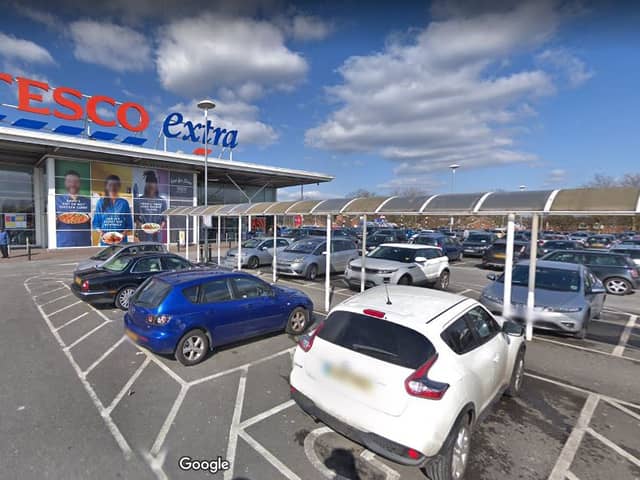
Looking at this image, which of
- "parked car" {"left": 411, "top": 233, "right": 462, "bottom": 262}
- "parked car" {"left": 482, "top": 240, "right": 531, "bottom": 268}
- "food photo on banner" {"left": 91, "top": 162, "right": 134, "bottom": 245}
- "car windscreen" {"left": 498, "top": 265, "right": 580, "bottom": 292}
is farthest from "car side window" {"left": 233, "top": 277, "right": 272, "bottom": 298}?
"food photo on banner" {"left": 91, "top": 162, "right": 134, "bottom": 245}

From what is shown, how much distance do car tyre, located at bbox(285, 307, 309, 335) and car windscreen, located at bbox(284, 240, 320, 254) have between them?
6.29 m

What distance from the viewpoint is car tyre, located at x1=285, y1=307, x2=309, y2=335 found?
21.6 feet

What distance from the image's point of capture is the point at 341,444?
3.40 m

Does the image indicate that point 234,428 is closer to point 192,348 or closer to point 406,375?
point 192,348

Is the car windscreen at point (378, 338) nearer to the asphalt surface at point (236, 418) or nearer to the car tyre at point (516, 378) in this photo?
the asphalt surface at point (236, 418)

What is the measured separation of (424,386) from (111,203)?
26.2 meters

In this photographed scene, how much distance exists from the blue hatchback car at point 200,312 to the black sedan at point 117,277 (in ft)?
8.77

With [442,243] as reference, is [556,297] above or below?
below

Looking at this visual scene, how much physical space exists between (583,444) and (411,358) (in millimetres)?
2362

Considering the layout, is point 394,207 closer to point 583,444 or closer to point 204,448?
point 583,444

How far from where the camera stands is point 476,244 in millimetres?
21484

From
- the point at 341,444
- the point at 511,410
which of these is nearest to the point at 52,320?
the point at 341,444

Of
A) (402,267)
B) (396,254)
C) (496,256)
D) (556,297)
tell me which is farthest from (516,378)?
(496,256)

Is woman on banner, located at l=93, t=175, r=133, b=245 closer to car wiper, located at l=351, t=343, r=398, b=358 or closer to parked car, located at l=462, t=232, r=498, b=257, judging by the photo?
parked car, located at l=462, t=232, r=498, b=257
